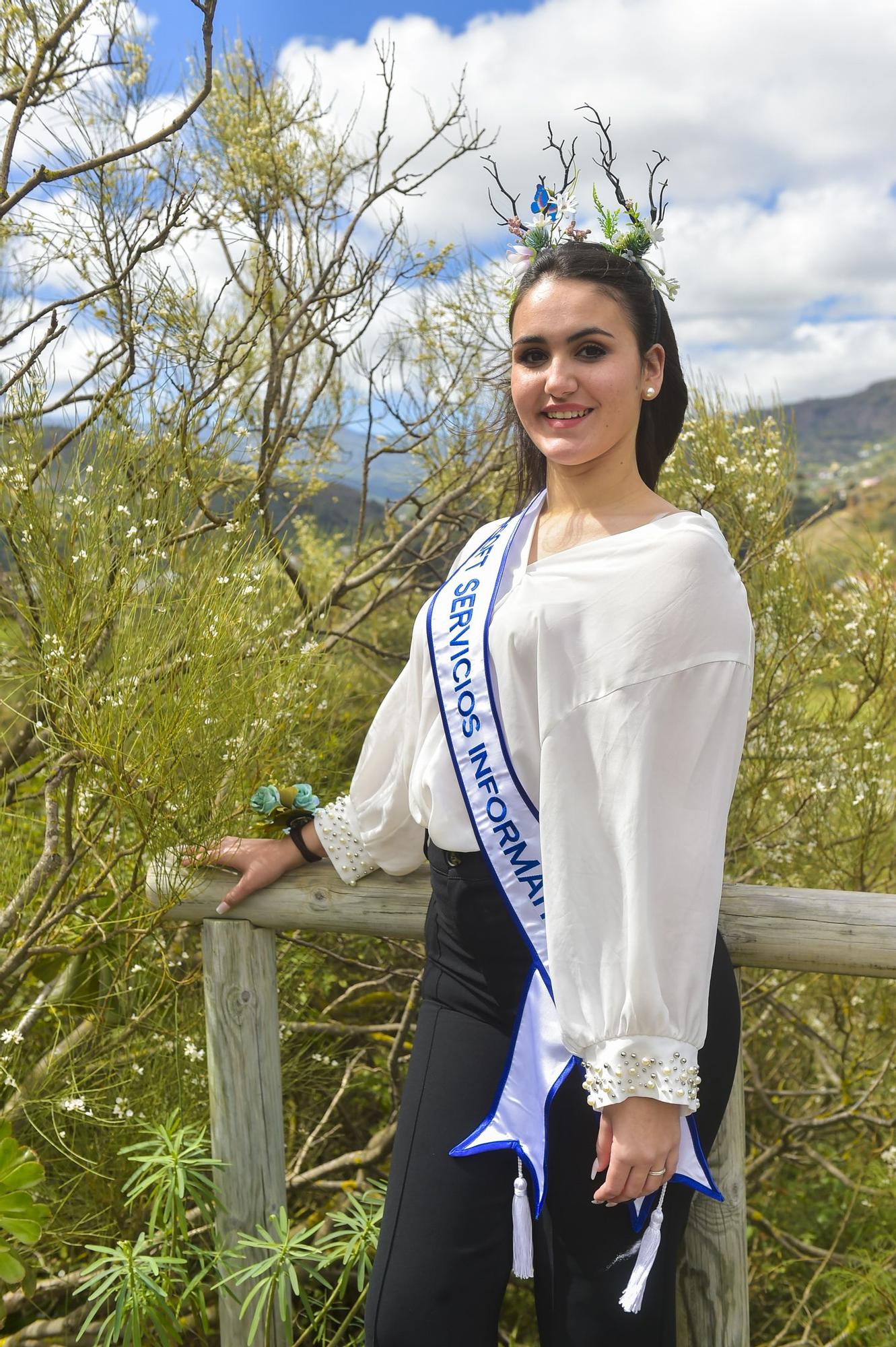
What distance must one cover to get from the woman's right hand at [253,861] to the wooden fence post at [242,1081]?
0.08 meters

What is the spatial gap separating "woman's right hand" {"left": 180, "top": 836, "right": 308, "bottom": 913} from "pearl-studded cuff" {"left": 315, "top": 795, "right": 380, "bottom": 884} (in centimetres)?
8

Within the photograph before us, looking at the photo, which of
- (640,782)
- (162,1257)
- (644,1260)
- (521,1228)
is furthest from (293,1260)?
(640,782)

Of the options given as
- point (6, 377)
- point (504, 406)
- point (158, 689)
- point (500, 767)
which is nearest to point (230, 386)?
point (6, 377)

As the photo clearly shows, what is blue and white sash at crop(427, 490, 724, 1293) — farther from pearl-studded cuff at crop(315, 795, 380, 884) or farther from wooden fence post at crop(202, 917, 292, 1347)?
wooden fence post at crop(202, 917, 292, 1347)

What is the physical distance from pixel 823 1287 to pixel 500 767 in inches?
107

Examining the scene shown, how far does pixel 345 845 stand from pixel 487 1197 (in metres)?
0.64

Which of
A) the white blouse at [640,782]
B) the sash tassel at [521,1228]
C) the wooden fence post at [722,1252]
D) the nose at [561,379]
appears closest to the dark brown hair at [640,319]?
the nose at [561,379]

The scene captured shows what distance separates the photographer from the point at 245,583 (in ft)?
6.64

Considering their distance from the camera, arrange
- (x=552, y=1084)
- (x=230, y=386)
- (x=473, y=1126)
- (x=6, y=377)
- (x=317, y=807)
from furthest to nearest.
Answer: (x=230, y=386), (x=6, y=377), (x=317, y=807), (x=473, y=1126), (x=552, y=1084)

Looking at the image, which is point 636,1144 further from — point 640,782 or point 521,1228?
point 640,782

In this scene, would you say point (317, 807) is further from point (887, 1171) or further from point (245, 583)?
point (887, 1171)

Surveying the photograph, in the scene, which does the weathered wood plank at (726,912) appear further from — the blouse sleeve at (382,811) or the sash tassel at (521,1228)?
the sash tassel at (521,1228)

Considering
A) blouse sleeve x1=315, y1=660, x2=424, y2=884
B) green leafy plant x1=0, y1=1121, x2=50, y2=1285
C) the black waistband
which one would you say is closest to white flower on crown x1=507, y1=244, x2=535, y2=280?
blouse sleeve x1=315, y1=660, x2=424, y2=884

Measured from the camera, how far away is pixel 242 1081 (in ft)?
6.71
